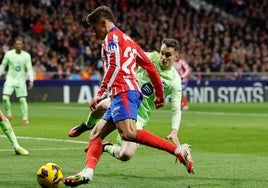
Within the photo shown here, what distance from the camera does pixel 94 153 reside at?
9820 mm

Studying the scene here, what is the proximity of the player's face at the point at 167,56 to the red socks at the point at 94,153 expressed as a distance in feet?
6.59

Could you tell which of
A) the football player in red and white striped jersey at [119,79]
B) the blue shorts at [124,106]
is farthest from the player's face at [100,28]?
the blue shorts at [124,106]

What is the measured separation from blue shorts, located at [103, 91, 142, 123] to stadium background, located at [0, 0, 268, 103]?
25033 millimetres

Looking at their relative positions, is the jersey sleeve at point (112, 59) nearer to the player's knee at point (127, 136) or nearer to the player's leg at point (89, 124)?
the player's knee at point (127, 136)

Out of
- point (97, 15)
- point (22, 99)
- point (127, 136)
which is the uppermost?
point (97, 15)

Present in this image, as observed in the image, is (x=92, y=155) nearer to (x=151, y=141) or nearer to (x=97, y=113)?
(x=151, y=141)

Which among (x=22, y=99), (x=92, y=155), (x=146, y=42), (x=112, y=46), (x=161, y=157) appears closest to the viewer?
(x=112, y=46)

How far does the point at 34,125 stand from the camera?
22.3 metres

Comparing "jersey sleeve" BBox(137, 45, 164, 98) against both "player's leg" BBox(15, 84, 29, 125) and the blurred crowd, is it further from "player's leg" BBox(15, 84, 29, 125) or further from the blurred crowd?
the blurred crowd

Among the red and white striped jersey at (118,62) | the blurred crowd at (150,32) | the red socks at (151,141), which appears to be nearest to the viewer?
the red and white striped jersey at (118,62)

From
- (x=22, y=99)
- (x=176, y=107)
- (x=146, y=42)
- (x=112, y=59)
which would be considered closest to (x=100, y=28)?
(x=112, y=59)

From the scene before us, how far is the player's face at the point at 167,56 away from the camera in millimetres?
11402

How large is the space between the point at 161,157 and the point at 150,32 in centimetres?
2795

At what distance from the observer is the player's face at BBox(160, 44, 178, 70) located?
11.4 metres
